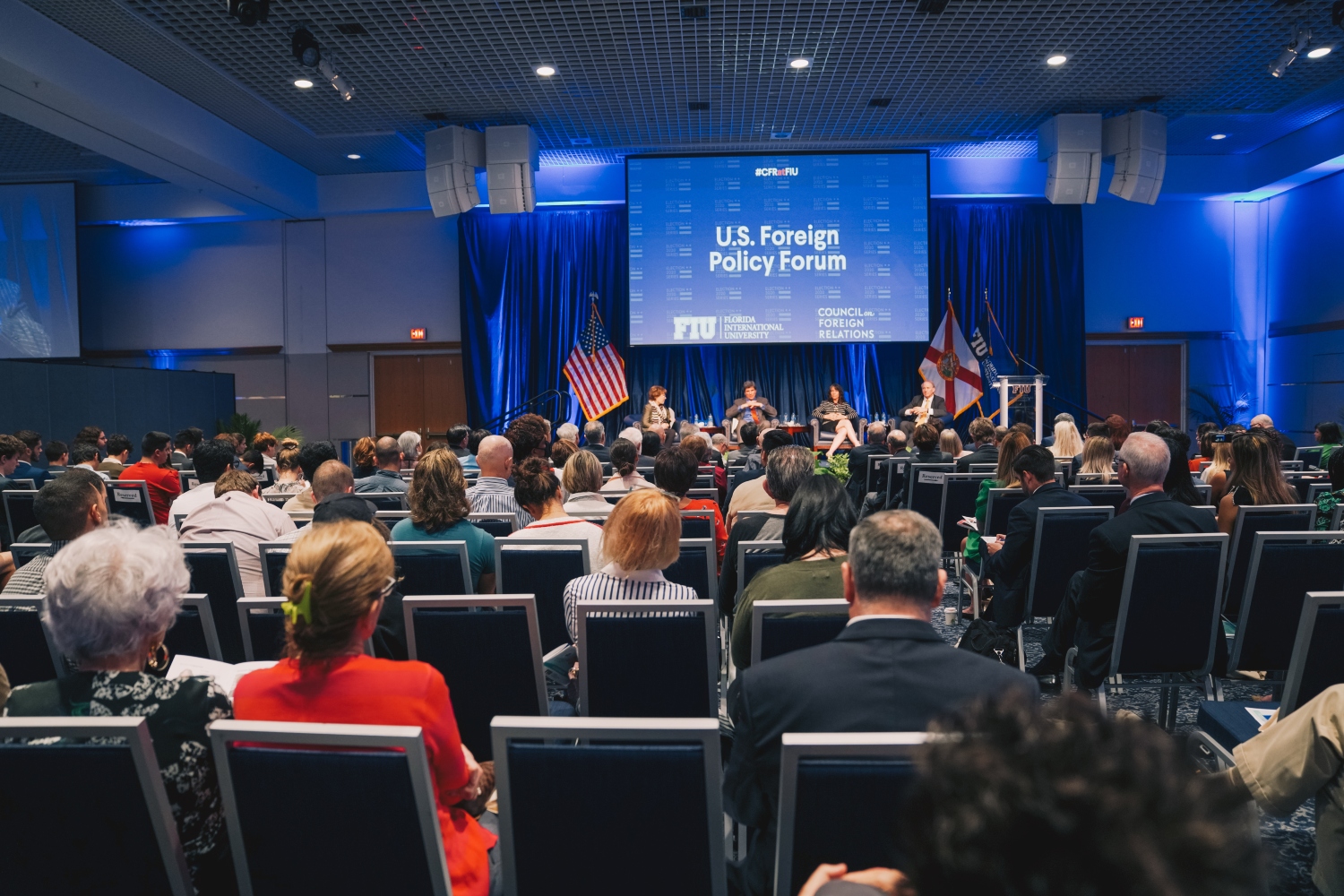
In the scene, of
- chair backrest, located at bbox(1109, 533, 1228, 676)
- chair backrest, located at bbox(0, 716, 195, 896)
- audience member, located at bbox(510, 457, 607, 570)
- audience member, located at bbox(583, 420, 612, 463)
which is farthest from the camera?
audience member, located at bbox(583, 420, 612, 463)

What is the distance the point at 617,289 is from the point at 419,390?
11.7ft

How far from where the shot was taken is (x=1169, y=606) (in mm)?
3100

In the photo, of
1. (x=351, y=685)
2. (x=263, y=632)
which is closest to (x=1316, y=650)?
(x=351, y=685)

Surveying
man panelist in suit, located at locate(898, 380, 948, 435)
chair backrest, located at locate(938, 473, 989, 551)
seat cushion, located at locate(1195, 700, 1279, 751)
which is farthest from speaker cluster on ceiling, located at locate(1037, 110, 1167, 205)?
seat cushion, located at locate(1195, 700, 1279, 751)

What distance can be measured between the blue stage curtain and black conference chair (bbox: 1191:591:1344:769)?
1163 cm

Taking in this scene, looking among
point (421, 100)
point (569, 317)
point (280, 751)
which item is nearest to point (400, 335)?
point (569, 317)

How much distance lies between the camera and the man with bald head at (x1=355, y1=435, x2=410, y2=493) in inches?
208

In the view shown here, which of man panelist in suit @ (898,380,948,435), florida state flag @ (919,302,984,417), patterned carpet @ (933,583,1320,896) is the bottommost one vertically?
patterned carpet @ (933,583,1320,896)

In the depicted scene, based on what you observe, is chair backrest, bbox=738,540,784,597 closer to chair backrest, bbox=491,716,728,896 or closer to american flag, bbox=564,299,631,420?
chair backrest, bbox=491,716,728,896

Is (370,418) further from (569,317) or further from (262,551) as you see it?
(262,551)

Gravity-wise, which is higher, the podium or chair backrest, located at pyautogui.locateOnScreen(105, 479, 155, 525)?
the podium

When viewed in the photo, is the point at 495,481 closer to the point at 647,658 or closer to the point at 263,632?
the point at 263,632

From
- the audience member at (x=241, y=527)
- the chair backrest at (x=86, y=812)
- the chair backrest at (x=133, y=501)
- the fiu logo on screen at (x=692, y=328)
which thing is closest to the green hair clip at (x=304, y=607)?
the chair backrest at (x=86, y=812)

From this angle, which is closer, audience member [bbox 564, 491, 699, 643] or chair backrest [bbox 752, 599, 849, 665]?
chair backrest [bbox 752, 599, 849, 665]
